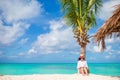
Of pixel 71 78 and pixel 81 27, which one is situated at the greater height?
pixel 81 27

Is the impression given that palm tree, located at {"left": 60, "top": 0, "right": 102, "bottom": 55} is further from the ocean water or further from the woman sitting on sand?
the ocean water

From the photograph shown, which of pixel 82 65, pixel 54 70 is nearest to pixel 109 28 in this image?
pixel 82 65

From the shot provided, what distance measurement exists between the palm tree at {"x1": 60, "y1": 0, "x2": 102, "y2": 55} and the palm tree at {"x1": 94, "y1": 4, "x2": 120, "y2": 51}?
11.8 ft

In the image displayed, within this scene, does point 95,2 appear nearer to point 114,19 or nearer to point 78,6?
point 78,6

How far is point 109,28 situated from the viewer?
15.4 metres

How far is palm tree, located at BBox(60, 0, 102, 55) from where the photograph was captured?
1964 centimetres

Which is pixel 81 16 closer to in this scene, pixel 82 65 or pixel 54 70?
pixel 82 65

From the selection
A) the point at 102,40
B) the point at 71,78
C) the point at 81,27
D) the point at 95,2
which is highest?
the point at 95,2

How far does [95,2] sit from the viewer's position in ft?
64.7

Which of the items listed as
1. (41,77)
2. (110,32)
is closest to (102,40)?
(110,32)

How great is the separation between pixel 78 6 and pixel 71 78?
5.25 metres

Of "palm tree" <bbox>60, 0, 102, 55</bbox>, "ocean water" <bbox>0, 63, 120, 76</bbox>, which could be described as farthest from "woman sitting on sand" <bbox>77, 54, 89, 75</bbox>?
"ocean water" <bbox>0, 63, 120, 76</bbox>

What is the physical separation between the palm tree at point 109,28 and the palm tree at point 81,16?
142 inches

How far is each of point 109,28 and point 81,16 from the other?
445cm
